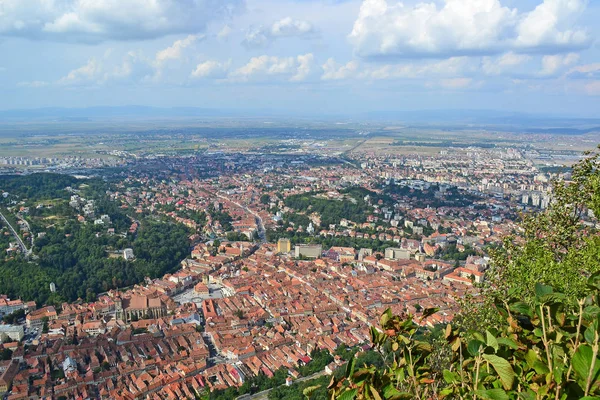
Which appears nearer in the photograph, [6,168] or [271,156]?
[6,168]

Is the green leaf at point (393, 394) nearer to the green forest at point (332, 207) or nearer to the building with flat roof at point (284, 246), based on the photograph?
the building with flat roof at point (284, 246)

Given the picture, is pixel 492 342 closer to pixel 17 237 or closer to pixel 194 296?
pixel 194 296

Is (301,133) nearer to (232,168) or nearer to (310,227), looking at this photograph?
(232,168)

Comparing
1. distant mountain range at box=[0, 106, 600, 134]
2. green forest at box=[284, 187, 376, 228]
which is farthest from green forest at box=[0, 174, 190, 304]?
distant mountain range at box=[0, 106, 600, 134]

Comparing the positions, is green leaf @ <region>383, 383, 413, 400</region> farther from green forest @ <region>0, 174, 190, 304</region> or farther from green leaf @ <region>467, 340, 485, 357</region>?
green forest @ <region>0, 174, 190, 304</region>

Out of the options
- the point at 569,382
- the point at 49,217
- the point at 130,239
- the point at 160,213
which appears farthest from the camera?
the point at 160,213

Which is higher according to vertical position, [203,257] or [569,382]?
[569,382]

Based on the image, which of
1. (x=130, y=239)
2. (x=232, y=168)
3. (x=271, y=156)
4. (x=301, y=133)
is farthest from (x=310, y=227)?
(x=301, y=133)
